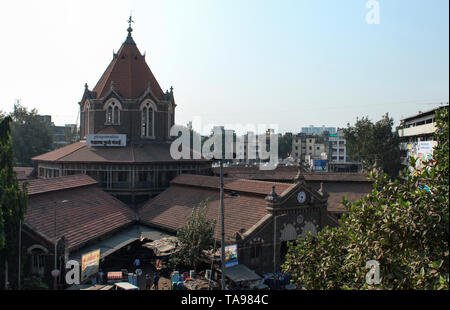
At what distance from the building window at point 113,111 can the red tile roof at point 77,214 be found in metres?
10.9

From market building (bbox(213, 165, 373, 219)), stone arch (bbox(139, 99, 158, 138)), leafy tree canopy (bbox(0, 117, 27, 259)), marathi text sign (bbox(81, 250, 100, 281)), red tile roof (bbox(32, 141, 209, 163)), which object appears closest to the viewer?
leafy tree canopy (bbox(0, 117, 27, 259))

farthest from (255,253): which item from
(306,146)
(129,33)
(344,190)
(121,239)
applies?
(306,146)

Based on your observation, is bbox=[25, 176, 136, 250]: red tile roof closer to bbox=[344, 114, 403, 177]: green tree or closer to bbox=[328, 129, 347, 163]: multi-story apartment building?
bbox=[344, 114, 403, 177]: green tree

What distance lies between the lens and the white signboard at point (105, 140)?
41.9m

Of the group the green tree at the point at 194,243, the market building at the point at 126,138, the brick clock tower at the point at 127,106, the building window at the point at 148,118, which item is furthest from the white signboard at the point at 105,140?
the green tree at the point at 194,243

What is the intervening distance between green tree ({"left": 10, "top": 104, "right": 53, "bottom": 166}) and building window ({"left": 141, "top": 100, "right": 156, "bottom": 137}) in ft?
120

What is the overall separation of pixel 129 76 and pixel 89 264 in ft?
93.7

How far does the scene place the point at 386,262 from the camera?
38.7 feet

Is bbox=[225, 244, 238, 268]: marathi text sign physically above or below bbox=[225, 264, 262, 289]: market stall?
above

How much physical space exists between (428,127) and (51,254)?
61.6 metres

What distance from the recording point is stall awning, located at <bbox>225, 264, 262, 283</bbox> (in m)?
23.6

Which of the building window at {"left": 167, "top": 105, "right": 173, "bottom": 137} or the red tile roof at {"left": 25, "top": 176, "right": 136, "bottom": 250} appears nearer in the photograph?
the red tile roof at {"left": 25, "top": 176, "right": 136, "bottom": 250}

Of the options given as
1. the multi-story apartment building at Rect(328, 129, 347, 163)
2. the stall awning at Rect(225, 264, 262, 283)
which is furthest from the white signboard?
the multi-story apartment building at Rect(328, 129, 347, 163)
